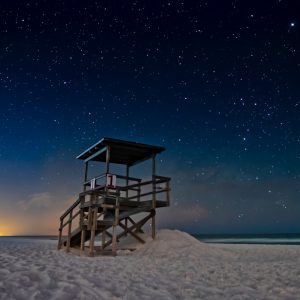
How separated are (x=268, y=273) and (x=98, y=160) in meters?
11.2

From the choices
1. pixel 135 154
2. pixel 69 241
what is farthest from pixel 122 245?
pixel 135 154

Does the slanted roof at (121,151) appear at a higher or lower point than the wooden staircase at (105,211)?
higher

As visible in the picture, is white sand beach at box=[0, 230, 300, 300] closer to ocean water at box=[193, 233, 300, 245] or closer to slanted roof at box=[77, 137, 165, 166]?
slanted roof at box=[77, 137, 165, 166]

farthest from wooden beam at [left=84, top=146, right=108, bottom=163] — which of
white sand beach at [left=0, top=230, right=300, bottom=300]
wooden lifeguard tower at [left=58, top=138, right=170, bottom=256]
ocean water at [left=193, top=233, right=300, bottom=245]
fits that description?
ocean water at [left=193, top=233, right=300, bottom=245]

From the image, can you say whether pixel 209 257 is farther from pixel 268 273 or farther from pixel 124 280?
pixel 124 280

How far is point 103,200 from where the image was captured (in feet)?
40.6

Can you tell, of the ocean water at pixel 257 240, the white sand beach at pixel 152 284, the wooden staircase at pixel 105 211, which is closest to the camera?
the white sand beach at pixel 152 284

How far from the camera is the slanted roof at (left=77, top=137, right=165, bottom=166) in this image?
45.3 ft

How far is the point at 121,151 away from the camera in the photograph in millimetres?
15062

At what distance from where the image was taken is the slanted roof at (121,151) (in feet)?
45.3

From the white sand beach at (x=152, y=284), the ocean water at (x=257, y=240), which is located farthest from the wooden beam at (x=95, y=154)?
the ocean water at (x=257, y=240)

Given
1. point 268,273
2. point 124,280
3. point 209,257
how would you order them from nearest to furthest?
point 124,280 → point 268,273 → point 209,257

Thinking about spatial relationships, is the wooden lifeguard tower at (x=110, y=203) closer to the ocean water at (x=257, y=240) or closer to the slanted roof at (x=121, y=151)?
the slanted roof at (x=121, y=151)

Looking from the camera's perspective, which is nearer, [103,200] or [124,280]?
[124,280]
